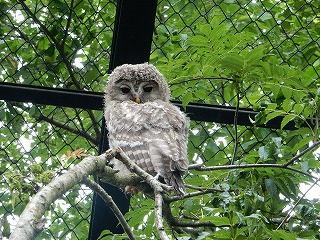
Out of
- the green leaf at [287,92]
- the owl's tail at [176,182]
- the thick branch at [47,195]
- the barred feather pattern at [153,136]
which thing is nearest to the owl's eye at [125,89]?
the barred feather pattern at [153,136]

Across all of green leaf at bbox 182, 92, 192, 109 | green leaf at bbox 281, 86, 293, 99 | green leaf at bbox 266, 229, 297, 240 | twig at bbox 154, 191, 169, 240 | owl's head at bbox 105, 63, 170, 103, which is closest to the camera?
twig at bbox 154, 191, 169, 240

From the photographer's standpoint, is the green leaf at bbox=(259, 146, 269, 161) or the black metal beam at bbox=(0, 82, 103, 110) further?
the black metal beam at bbox=(0, 82, 103, 110)

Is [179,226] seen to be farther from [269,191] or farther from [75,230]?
[75,230]

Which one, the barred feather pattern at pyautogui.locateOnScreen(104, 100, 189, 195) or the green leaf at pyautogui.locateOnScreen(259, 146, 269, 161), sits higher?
the barred feather pattern at pyautogui.locateOnScreen(104, 100, 189, 195)

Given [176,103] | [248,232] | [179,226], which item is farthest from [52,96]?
[248,232]

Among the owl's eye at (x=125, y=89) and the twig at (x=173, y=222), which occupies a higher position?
the owl's eye at (x=125, y=89)

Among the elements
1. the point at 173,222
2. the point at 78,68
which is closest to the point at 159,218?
the point at 173,222

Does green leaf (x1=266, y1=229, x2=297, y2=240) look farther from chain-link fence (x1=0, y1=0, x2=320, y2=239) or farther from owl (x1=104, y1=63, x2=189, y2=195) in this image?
chain-link fence (x1=0, y1=0, x2=320, y2=239)

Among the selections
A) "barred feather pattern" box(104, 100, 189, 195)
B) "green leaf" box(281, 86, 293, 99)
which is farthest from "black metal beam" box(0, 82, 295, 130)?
"green leaf" box(281, 86, 293, 99)

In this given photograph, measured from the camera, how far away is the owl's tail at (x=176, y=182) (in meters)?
2.99

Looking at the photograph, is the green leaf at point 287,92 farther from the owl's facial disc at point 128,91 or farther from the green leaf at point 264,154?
the owl's facial disc at point 128,91

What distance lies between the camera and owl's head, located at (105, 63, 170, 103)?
439 cm

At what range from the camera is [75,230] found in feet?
14.8

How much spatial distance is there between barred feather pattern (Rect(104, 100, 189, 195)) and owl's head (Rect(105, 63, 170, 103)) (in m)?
0.29
